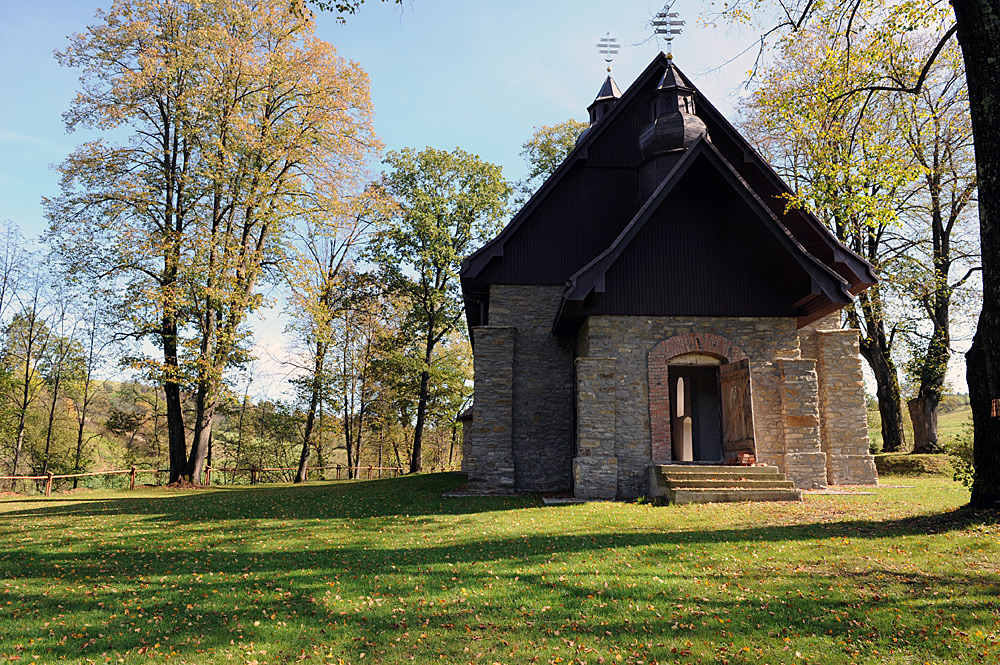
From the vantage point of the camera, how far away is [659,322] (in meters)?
13.5

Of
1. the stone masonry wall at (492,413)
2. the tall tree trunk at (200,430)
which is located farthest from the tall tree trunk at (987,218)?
the tall tree trunk at (200,430)

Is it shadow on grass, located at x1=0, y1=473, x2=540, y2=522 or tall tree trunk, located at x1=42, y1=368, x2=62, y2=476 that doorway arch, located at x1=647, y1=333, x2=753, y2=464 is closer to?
shadow on grass, located at x1=0, y1=473, x2=540, y2=522

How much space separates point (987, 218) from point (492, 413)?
1054 cm

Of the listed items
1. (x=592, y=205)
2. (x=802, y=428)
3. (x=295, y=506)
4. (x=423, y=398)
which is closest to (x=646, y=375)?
(x=802, y=428)

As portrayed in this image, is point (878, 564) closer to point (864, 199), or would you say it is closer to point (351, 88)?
point (864, 199)

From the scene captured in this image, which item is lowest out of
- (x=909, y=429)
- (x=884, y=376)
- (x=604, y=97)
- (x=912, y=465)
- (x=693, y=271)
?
(x=912, y=465)

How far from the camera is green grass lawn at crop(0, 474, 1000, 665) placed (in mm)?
4793

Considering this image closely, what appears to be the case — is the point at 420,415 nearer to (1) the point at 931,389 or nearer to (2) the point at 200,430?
(2) the point at 200,430

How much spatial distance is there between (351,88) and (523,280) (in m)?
12.5

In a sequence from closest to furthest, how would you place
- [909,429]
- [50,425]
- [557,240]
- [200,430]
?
[557,240] → [200,430] → [50,425] → [909,429]

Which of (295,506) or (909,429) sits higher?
(909,429)

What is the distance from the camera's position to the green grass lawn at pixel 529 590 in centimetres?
479

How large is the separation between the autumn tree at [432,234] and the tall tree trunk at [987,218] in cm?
2174

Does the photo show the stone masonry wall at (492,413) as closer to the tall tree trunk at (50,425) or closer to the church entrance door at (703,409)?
the church entrance door at (703,409)
